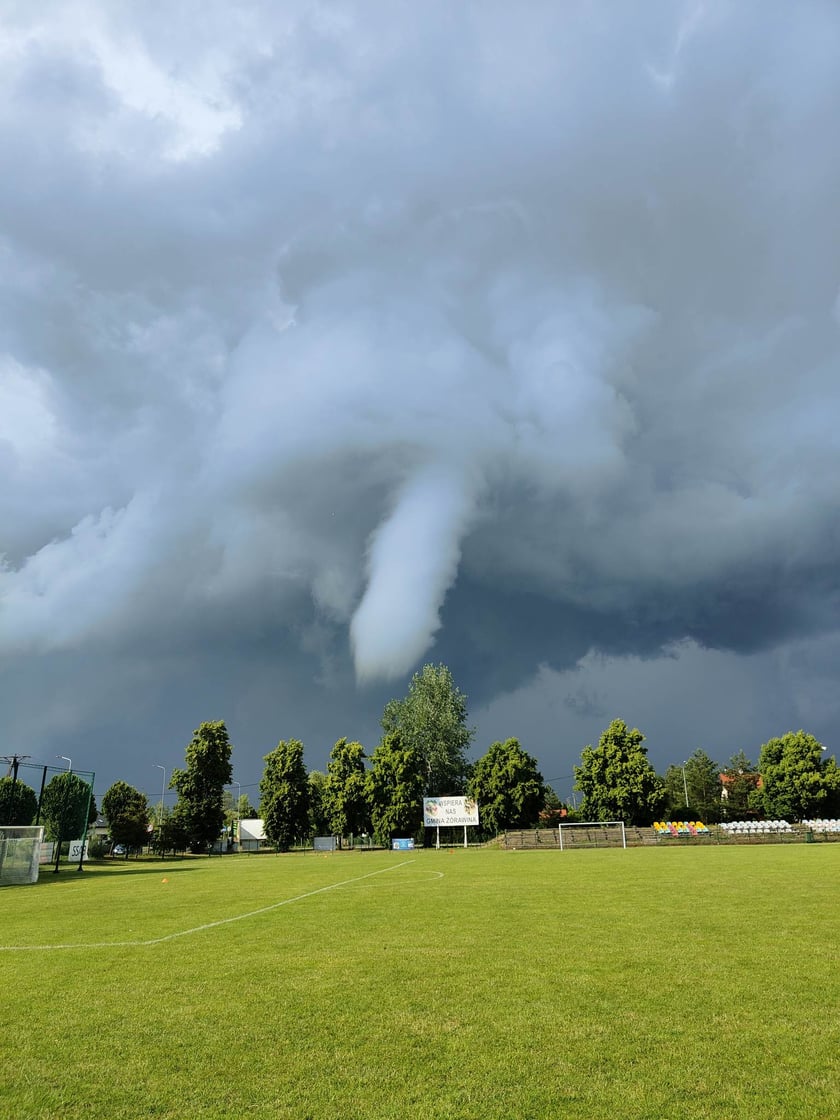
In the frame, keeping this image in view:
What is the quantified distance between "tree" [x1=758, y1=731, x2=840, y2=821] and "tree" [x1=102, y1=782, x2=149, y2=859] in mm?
75732

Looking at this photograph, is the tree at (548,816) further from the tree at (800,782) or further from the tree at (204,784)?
the tree at (204,784)

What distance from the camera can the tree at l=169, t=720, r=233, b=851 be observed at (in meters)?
80.1

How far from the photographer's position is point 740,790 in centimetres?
12138

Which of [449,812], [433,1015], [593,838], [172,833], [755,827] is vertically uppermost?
[433,1015]

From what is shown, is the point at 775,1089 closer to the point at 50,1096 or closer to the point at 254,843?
the point at 50,1096

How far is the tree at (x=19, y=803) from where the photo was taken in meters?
71.4

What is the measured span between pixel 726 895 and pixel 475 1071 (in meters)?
16.7

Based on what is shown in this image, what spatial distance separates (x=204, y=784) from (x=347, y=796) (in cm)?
1651

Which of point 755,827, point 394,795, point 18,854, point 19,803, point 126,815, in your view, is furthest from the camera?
point 126,815

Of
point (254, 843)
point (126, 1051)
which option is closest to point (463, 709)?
point (254, 843)

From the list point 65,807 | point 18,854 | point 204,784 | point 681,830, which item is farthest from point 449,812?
point 18,854

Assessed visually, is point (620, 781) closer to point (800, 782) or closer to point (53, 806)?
point (800, 782)

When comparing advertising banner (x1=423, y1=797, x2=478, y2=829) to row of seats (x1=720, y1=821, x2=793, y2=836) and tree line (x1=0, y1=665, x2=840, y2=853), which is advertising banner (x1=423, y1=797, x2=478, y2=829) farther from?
row of seats (x1=720, y1=821, x2=793, y2=836)

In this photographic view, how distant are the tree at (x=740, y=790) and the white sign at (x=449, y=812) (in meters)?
37.8
